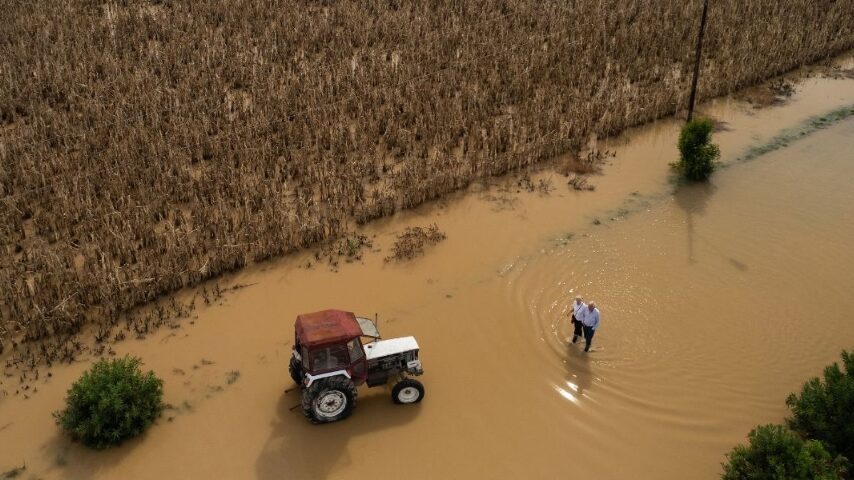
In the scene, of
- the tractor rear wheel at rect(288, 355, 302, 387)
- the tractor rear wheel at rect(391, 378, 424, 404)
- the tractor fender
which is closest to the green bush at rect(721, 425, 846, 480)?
the tractor rear wheel at rect(391, 378, 424, 404)

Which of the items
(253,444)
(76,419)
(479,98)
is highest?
(479,98)

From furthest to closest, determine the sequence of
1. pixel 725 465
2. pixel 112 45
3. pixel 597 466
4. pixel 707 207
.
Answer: pixel 112 45 < pixel 707 207 < pixel 597 466 < pixel 725 465

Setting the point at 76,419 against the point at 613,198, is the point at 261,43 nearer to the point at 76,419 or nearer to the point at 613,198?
the point at 613,198

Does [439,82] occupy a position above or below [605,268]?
above

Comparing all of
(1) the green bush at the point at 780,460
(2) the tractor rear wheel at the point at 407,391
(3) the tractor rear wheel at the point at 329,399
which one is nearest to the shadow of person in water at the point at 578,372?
(1) the green bush at the point at 780,460

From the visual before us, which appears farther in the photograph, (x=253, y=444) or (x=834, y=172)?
(x=834, y=172)

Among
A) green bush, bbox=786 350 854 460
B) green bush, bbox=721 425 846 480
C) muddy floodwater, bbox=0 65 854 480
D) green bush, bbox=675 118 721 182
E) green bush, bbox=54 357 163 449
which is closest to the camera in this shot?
green bush, bbox=721 425 846 480

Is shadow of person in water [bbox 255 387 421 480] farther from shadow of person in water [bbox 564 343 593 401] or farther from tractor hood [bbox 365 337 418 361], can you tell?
shadow of person in water [bbox 564 343 593 401]

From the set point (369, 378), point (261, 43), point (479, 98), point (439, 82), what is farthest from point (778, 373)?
point (261, 43)
